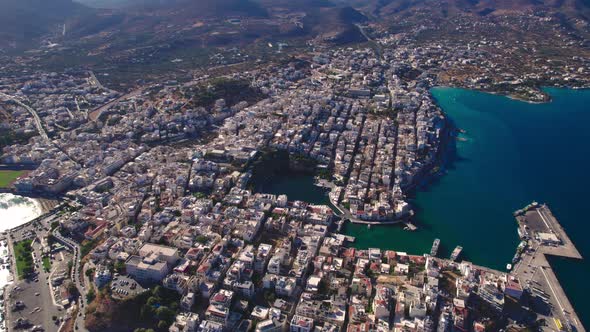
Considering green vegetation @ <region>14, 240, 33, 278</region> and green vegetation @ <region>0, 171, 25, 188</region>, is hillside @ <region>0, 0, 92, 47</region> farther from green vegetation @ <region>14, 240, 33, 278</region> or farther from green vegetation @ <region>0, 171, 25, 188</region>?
green vegetation @ <region>14, 240, 33, 278</region>

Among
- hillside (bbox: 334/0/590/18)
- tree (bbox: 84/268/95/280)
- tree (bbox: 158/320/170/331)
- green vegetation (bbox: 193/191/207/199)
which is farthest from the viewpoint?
hillside (bbox: 334/0/590/18)

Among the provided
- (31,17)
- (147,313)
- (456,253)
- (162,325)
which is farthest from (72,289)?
(31,17)

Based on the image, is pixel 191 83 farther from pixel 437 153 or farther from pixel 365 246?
pixel 365 246

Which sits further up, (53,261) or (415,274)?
(415,274)

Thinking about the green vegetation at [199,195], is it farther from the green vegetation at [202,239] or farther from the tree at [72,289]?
the tree at [72,289]

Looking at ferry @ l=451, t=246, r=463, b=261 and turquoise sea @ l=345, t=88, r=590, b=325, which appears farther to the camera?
turquoise sea @ l=345, t=88, r=590, b=325

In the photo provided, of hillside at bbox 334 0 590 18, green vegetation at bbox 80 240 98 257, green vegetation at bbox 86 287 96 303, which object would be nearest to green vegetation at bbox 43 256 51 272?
green vegetation at bbox 80 240 98 257

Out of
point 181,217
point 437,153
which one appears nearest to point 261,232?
point 181,217
